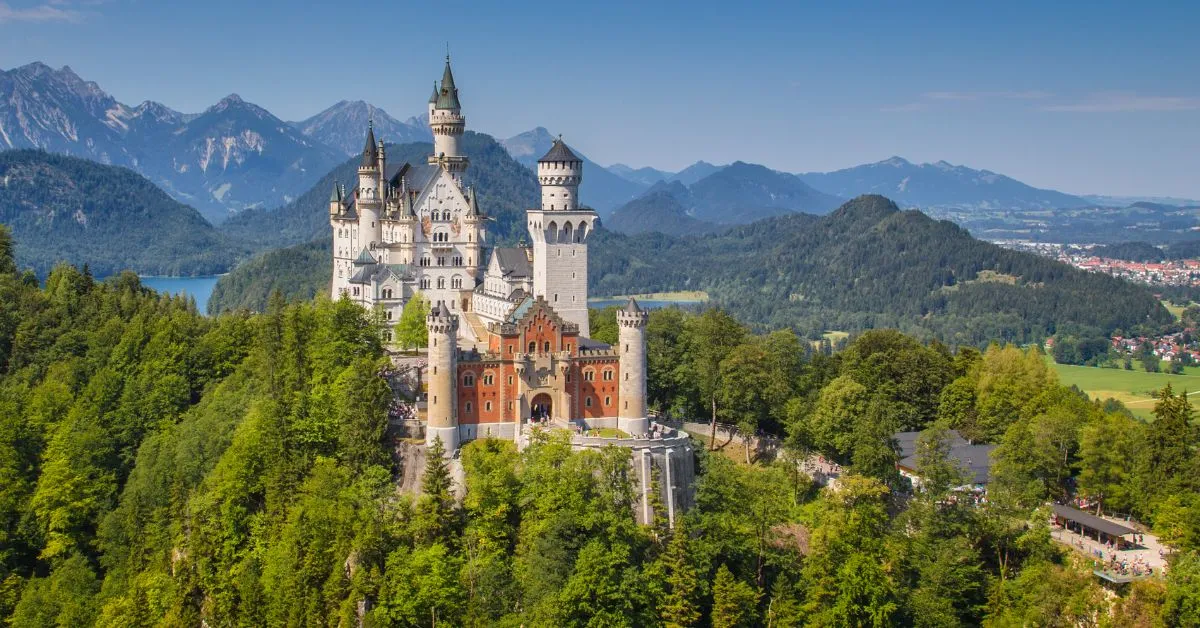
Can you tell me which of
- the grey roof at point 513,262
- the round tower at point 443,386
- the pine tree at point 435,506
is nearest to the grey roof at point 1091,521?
the pine tree at point 435,506

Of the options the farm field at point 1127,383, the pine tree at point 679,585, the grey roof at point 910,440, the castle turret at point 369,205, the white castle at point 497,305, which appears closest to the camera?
the pine tree at point 679,585

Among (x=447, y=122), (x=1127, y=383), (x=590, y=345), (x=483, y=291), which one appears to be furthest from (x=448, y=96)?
(x=1127, y=383)

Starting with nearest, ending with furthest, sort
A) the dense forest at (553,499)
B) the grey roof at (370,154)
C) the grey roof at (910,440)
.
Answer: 1. the dense forest at (553,499)
2. the grey roof at (910,440)
3. the grey roof at (370,154)

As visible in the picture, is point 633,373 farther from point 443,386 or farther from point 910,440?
point 910,440

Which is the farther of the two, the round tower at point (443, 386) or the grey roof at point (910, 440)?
the grey roof at point (910, 440)

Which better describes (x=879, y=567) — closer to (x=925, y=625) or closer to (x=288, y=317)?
(x=925, y=625)

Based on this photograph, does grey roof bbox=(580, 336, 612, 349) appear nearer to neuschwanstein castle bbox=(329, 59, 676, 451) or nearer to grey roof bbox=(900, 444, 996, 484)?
neuschwanstein castle bbox=(329, 59, 676, 451)

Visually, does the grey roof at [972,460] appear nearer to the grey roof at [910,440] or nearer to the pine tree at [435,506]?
the grey roof at [910,440]
